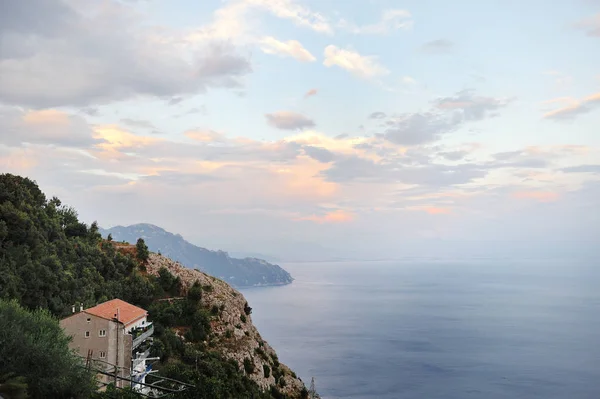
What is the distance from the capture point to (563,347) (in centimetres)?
10506

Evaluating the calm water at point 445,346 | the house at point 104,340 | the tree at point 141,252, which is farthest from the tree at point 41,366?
the calm water at point 445,346

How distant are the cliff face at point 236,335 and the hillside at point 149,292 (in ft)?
0.39

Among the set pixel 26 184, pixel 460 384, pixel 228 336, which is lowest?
pixel 460 384

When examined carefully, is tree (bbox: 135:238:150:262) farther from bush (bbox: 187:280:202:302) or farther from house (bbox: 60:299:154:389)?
house (bbox: 60:299:154:389)

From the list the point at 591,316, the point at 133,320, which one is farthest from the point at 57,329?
the point at 591,316

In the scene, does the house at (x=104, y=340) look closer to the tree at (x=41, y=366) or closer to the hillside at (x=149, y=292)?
the hillside at (x=149, y=292)

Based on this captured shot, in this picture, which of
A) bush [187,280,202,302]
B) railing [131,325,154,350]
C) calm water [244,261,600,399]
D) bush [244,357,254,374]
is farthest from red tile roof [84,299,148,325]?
calm water [244,261,600,399]

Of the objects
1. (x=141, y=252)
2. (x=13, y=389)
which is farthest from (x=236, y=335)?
(x=13, y=389)

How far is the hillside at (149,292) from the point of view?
3691 cm

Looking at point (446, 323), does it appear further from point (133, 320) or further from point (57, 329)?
point (57, 329)

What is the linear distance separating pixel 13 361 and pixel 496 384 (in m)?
83.6

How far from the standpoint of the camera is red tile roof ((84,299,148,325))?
30675 mm

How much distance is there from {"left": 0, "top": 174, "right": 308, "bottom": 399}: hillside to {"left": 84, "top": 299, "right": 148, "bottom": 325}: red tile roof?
3.28 metres

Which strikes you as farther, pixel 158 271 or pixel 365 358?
pixel 365 358
